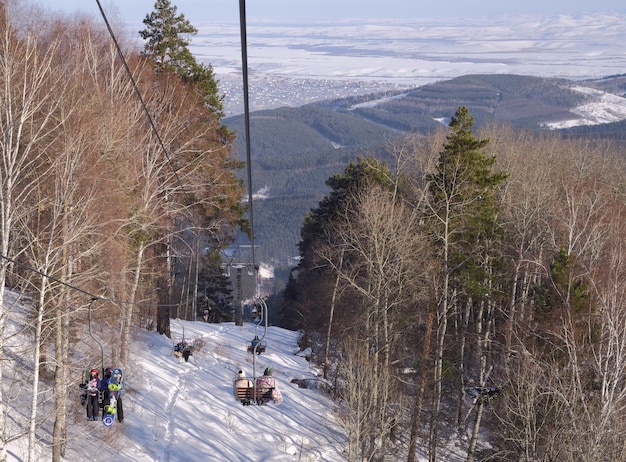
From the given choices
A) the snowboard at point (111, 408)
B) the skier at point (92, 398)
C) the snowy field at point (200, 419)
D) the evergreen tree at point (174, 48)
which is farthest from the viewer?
the evergreen tree at point (174, 48)

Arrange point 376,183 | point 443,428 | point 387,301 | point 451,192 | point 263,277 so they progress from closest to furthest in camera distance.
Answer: point 451,192
point 387,301
point 443,428
point 376,183
point 263,277

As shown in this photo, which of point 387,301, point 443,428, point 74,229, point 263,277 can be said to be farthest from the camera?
point 263,277

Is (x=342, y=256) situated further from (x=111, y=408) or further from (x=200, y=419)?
(x=111, y=408)

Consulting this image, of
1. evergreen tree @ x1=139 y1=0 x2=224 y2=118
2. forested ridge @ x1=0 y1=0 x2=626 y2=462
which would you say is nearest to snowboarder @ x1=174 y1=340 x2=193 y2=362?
forested ridge @ x1=0 y1=0 x2=626 y2=462

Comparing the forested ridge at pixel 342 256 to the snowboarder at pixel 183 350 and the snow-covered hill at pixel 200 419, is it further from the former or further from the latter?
the snowboarder at pixel 183 350

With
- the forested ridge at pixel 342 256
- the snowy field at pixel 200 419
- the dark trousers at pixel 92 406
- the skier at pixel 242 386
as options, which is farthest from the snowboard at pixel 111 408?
the skier at pixel 242 386

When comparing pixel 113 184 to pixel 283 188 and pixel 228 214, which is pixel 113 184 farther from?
pixel 283 188

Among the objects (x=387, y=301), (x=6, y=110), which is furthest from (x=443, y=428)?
(x=6, y=110)
